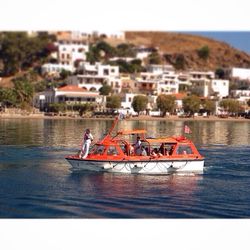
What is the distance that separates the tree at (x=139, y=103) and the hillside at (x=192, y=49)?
80.3ft

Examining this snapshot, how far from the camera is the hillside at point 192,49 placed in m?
77.2

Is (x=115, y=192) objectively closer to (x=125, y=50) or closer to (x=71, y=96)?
(x=71, y=96)

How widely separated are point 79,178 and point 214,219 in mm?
4798

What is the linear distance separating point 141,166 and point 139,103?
36.3 m

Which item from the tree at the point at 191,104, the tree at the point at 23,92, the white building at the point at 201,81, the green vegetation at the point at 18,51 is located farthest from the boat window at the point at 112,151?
the white building at the point at 201,81

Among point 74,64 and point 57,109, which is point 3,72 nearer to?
point 74,64

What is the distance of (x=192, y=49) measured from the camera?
8456 centimetres

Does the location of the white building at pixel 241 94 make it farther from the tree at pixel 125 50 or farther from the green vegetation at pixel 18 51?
the green vegetation at pixel 18 51

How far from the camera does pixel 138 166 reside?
589 inches

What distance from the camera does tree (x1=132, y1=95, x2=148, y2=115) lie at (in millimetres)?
51125

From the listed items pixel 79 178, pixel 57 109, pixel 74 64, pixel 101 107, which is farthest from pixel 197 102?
pixel 79 178

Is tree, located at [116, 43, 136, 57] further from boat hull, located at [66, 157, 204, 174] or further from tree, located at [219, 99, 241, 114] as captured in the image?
boat hull, located at [66, 157, 204, 174]

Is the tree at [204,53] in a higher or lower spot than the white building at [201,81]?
higher

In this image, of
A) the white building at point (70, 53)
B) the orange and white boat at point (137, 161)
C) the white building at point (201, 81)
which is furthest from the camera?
the white building at point (70, 53)
